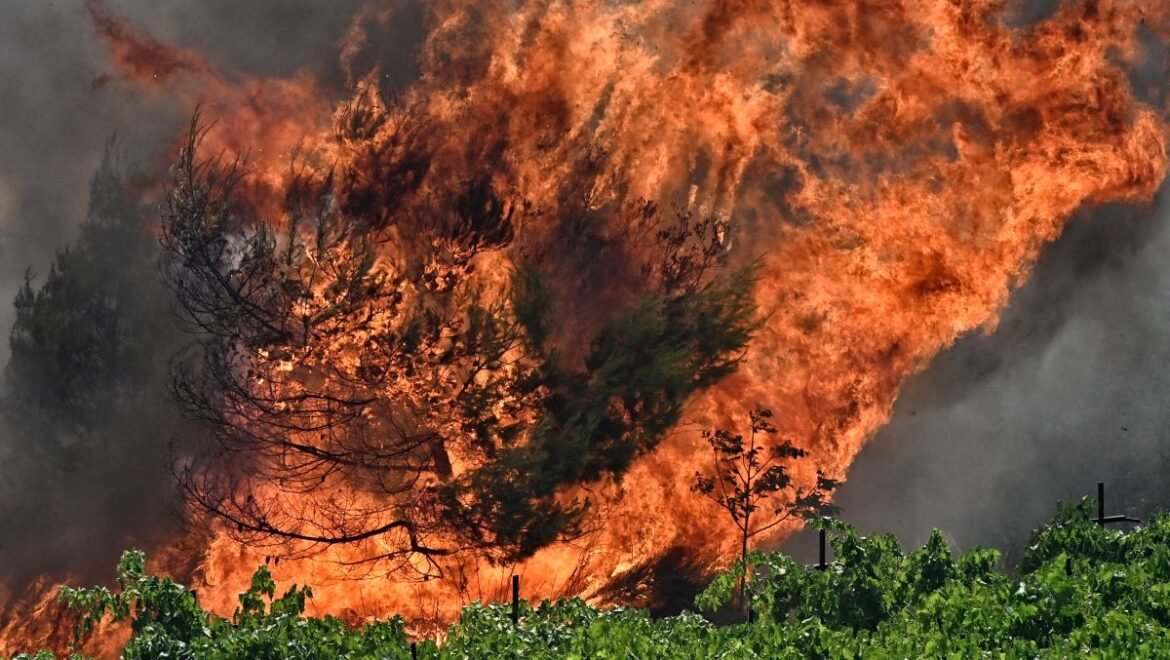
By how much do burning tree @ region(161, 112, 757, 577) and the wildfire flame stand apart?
61 cm

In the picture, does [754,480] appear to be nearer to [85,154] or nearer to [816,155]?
[816,155]

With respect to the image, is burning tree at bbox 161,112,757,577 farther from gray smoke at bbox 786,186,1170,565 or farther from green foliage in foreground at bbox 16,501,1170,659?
green foliage in foreground at bbox 16,501,1170,659

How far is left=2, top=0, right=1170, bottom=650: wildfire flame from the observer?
24047mm

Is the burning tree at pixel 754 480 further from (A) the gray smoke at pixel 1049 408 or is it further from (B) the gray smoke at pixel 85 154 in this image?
(B) the gray smoke at pixel 85 154

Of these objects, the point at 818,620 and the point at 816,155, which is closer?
the point at 818,620

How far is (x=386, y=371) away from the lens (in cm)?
A: 2356

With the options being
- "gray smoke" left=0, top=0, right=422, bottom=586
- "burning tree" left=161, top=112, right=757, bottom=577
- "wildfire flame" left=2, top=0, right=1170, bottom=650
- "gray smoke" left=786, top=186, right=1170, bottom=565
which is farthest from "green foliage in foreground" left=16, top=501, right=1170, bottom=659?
"gray smoke" left=786, top=186, right=1170, bottom=565

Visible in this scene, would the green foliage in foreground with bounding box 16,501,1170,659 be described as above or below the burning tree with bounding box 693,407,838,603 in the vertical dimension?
below

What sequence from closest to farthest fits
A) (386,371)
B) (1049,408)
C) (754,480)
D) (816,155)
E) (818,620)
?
(818,620), (386,371), (754,480), (816,155), (1049,408)

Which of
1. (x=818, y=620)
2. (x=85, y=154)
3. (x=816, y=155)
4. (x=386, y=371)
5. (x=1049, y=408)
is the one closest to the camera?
(x=818, y=620)

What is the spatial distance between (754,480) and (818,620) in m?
8.17

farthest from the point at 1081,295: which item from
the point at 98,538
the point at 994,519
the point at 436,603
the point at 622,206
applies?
the point at 98,538

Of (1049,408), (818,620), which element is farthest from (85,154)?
(1049,408)

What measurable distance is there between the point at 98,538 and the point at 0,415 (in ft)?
5.96
